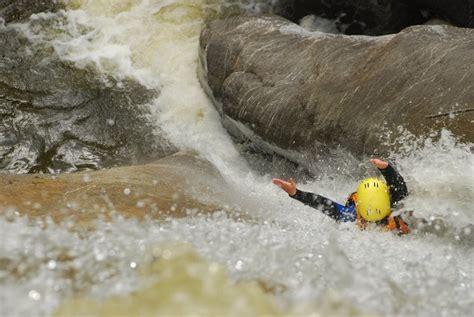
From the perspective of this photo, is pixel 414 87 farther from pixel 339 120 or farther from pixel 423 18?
pixel 423 18

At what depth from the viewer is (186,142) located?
7.69 meters

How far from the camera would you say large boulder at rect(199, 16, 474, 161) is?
554cm

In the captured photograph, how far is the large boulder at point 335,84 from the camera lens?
5.54 m

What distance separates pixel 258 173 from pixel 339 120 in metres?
1.54

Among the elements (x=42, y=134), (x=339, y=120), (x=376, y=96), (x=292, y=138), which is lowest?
(x=42, y=134)

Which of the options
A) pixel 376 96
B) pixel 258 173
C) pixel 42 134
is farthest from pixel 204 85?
pixel 376 96

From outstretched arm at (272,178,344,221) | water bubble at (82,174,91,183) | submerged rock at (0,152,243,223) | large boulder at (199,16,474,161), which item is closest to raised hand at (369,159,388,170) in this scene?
outstretched arm at (272,178,344,221)

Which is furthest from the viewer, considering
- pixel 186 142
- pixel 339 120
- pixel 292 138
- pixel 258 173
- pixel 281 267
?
pixel 186 142

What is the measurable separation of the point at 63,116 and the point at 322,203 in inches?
176

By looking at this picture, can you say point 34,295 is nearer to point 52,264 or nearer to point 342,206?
point 52,264

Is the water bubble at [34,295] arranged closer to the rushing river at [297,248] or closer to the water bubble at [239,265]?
the rushing river at [297,248]

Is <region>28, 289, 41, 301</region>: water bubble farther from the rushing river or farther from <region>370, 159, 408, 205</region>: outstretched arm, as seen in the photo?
<region>370, 159, 408, 205</region>: outstretched arm

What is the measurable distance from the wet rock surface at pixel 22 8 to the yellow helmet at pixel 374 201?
697 cm

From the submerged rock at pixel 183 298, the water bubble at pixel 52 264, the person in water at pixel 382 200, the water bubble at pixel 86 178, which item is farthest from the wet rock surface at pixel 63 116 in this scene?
the submerged rock at pixel 183 298
